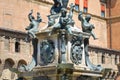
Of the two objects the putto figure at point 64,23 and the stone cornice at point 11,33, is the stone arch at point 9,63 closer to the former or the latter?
the stone cornice at point 11,33

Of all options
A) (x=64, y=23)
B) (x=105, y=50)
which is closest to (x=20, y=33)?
(x=105, y=50)

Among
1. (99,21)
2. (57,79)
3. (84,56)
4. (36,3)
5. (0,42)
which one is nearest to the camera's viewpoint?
(57,79)

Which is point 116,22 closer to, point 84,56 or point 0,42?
point 0,42

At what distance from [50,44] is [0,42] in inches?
905

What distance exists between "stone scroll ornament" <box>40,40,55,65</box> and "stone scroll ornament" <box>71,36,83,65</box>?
556mm

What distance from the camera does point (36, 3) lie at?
41875mm

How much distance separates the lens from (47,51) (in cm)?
1206

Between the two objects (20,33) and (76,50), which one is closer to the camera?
(76,50)

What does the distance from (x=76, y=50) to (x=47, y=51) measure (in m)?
0.81

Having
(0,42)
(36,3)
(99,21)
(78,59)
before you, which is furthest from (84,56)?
(99,21)

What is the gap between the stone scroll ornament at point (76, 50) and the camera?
11930mm

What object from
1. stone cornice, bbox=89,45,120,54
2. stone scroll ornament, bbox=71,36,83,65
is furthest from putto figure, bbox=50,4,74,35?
stone cornice, bbox=89,45,120,54

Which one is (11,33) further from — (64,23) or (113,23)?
(64,23)

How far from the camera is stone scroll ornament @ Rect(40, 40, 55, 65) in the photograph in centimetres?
1195
